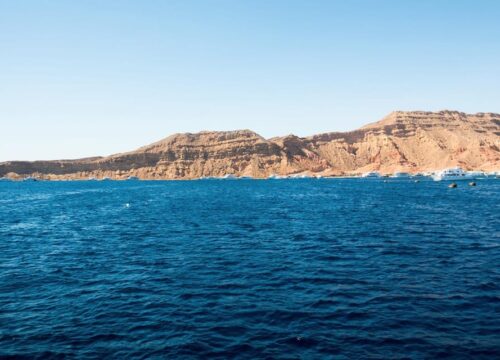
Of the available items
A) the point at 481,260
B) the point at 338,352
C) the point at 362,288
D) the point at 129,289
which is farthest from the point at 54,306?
the point at 481,260

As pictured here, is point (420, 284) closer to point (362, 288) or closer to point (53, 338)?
point (362, 288)

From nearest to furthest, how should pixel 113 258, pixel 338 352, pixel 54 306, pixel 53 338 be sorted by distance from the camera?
pixel 338 352 → pixel 53 338 → pixel 54 306 → pixel 113 258

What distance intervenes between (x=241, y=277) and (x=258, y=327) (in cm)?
856

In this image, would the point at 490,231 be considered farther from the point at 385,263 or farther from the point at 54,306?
the point at 54,306

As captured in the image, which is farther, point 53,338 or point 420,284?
point 420,284

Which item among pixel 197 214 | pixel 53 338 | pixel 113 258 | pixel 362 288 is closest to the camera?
pixel 53 338

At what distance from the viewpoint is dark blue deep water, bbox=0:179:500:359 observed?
53.2 ft

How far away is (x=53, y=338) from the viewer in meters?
17.3

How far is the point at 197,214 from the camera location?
2581 inches

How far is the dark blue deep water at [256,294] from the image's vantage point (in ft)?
53.2

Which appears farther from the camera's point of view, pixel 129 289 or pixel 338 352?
pixel 129 289

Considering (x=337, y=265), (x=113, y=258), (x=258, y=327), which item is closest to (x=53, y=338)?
(x=258, y=327)

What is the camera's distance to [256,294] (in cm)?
2275

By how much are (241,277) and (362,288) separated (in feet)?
27.3
